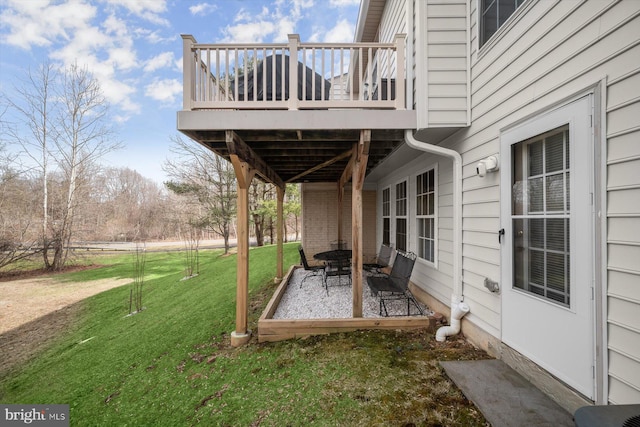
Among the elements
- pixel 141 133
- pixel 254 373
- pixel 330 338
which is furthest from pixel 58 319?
pixel 141 133

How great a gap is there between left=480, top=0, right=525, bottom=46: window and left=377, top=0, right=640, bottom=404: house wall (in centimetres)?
11

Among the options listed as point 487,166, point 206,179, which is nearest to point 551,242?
point 487,166

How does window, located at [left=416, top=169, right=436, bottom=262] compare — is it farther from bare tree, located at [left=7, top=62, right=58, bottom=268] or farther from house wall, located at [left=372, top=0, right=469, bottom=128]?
bare tree, located at [left=7, top=62, right=58, bottom=268]

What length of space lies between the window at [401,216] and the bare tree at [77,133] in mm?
15757

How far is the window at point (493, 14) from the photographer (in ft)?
8.24

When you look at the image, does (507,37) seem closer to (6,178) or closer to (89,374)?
(89,374)

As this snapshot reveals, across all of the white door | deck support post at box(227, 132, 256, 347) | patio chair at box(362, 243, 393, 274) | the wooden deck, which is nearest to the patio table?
patio chair at box(362, 243, 393, 274)

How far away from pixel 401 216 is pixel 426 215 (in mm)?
1196

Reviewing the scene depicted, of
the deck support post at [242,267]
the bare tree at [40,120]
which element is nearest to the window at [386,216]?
the deck support post at [242,267]

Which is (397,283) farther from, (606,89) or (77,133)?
(77,133)

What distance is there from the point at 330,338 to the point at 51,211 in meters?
16.3

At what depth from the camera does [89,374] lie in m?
3.55

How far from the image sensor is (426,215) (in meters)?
4.30

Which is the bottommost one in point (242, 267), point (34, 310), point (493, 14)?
point (34, 310)
